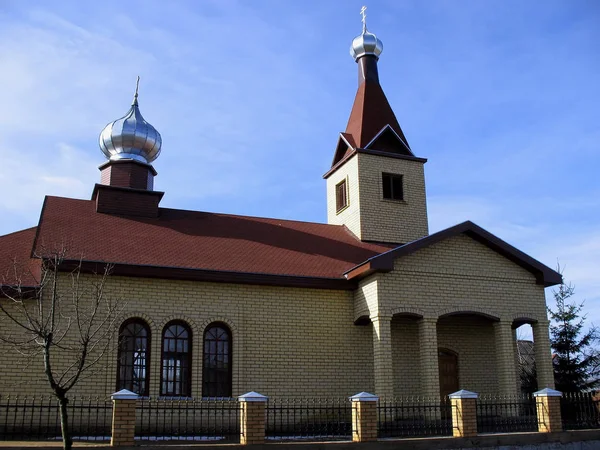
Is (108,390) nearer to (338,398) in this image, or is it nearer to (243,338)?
(243,338)

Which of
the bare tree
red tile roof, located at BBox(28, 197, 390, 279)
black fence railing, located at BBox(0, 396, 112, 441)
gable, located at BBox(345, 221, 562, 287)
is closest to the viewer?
black fence railing, located at BBox(0, 396, 112, 441)

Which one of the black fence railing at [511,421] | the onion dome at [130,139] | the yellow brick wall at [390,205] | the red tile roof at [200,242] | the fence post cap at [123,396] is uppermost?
the onion dome at [130,139]

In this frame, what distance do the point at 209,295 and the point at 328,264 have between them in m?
3.01

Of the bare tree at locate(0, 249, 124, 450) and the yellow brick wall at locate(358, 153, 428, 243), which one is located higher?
the yellow brick wall at locate(358, 153, 428, 243)

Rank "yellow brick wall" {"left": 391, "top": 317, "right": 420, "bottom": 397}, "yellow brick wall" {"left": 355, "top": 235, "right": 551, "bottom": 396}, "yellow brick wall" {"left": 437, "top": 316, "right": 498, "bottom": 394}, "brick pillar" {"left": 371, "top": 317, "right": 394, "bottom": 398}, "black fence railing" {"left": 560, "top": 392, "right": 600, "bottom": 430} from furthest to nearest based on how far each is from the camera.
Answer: "yellow brick wall" {"left": 437, "top": 316, "right": 498, "bottom": 394}
"yellow brick wall" {"left": 391, "top": 317, "right": 420, "bottom": 397}
"yellow brick wall" {"left": 355, "top": 235, "right": 551, "bottom": 396}
"brick pillar" {"left": 371, "top": 317, "right": 394, "bottom": 398}
"black fence railing" {"left": 560, "top": 392, "right": 600, "bottom": 430}

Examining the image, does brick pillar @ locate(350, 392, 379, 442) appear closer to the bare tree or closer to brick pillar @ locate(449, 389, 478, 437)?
brick pillar @ locate(449, 389, 478, 437)

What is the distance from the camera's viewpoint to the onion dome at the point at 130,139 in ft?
59.0

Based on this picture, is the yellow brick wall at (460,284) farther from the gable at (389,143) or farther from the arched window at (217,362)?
the gable at (389,143)

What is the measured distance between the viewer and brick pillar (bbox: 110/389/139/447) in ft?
31.6

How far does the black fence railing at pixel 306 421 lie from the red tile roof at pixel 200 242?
276 cm

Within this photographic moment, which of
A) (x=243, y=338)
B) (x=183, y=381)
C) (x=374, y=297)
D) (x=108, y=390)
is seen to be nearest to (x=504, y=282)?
(x=374, y=297)

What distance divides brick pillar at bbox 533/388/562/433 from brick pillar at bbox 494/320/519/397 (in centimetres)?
194

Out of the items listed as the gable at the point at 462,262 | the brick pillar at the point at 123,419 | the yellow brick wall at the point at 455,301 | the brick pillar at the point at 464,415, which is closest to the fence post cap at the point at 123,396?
the brick pillar at the point at 123,419

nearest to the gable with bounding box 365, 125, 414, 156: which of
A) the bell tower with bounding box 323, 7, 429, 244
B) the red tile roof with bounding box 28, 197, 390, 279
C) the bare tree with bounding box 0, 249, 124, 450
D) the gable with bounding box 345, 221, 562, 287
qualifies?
the bell tower with bounding box 323, 7, 429, 244
